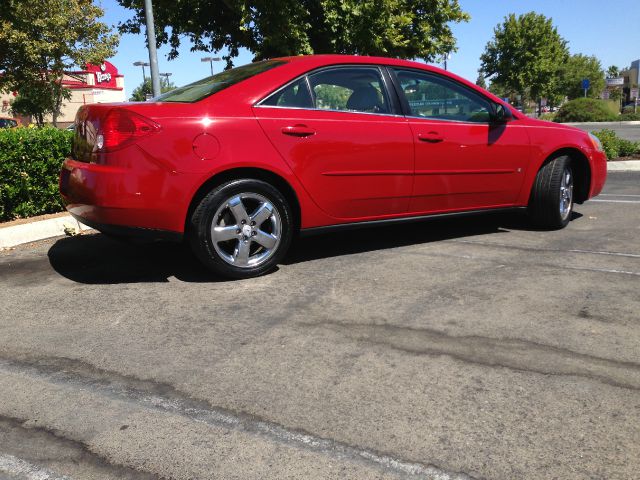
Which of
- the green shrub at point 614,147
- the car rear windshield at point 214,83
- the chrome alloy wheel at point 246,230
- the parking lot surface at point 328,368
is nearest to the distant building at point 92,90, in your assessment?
the green shrub at point 614,147

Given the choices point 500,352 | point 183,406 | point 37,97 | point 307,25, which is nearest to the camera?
point 183,406

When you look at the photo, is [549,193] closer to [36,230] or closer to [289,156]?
[289,156]

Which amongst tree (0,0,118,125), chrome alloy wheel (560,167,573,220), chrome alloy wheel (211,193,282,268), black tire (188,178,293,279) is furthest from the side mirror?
tree (0,0,118,125)

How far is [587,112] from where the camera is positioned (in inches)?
1660

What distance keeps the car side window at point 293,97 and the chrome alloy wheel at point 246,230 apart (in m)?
0.71

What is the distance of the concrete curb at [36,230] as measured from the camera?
5711 millimetres

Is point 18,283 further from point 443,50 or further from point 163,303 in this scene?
point 443,50

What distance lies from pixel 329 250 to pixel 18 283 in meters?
2.50

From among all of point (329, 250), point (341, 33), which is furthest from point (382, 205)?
point (341, 33)

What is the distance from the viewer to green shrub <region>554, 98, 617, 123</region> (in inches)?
1661

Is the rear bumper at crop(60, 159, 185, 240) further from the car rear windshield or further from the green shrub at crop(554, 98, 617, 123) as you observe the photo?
the green shrub at crop(554, 98, 617, 123)

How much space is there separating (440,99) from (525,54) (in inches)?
2036

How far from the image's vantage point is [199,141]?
163 inches

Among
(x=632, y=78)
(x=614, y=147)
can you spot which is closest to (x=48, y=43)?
(x=614, y=147)
